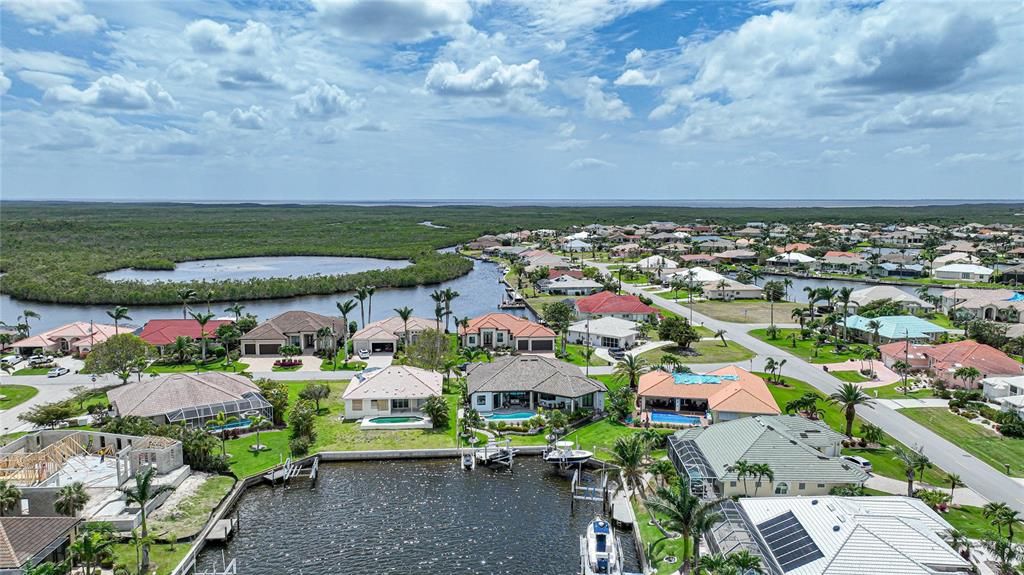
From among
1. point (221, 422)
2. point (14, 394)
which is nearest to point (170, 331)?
point (14, 394)

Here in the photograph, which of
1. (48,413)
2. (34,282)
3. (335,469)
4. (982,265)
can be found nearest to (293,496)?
(335,469)

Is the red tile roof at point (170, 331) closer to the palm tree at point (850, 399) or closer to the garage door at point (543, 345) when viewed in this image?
the garage door at point (543, 345)

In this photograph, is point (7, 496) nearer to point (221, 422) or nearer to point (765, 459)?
point (221, 422)

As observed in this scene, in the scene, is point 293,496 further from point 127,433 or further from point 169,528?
point 127,433

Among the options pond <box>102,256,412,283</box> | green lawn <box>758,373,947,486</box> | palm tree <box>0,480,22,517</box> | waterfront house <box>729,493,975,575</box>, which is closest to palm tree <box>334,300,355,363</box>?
palm tree <box>0,480,22,517</box>

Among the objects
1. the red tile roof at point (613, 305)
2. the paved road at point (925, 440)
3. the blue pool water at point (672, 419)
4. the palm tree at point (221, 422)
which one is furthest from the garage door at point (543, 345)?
the palm tree at point (221, 422)

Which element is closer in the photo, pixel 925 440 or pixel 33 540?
pixel 33 540
